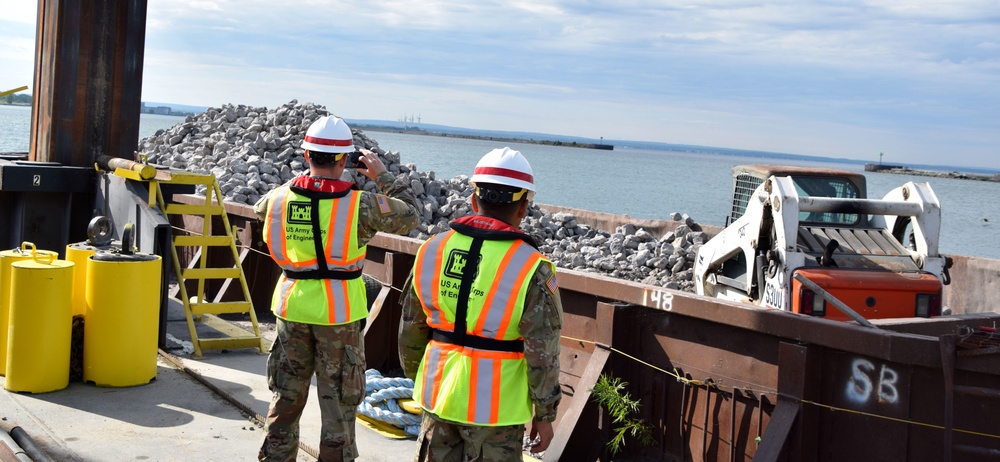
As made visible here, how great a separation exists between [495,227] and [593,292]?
270 cm

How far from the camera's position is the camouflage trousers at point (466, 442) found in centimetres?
397

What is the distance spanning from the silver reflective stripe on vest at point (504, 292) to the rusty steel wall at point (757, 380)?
2.10 meters

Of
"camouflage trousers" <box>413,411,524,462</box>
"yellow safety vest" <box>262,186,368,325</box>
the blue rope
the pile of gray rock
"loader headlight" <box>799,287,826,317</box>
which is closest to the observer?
"camouflage trousers" <box>413,411,524,462</box>

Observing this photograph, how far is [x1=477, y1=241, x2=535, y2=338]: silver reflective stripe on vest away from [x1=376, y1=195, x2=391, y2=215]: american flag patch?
5.83 feet

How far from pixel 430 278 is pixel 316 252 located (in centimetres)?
161

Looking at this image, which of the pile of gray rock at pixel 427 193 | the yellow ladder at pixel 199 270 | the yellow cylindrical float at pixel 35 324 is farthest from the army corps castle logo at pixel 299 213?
the pile of gray rock at pixel 427 193

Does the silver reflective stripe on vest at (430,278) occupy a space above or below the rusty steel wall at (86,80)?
below

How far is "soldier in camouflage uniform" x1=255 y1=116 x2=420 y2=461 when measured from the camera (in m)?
5.43

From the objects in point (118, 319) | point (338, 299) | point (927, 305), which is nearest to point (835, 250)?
point (927, 305)

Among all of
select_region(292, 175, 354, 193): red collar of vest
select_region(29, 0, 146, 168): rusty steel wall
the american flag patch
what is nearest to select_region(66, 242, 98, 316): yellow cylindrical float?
select_region(29, 0, 146, 168): rusty steel wall

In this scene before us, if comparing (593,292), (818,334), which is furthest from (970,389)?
(593,292)

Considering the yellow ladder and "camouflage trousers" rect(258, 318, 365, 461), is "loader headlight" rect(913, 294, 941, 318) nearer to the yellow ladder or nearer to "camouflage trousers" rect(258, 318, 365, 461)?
"camouflage trousers" rect(258, 318, 365, 461)

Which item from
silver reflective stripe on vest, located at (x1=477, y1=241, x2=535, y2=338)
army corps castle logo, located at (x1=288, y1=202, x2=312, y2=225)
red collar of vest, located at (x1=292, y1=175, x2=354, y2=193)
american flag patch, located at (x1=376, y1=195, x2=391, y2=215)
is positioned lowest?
silver reflective stripe on vest, located at (x1=477, y1=241, x2=535, y2=338)

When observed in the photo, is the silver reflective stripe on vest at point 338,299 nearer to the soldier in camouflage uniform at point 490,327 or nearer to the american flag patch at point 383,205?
the american flag patch at point 383,205
